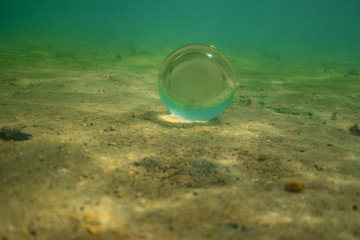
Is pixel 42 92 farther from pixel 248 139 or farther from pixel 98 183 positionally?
pixel 248 139

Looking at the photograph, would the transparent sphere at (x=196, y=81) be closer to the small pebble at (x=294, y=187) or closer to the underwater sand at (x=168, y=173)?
the underwater sand at (x=168, y=173)

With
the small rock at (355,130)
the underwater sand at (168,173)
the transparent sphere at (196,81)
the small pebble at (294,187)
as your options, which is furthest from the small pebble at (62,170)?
the small rock at (355,130)

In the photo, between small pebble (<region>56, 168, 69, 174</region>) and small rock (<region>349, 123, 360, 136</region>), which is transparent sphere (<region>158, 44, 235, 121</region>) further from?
small rock (<region>349, 123, 360, 136</region>)

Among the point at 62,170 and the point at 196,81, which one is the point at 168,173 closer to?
the point at 62,170

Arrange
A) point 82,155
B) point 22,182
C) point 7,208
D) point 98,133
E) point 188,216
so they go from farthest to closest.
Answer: point 98,133 < point 82,155 < point 22,182 < point 188,216 < point 7,208

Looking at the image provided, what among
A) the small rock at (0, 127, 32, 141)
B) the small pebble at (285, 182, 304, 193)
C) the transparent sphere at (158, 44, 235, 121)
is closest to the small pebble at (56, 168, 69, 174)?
the small rock at (0, 127, 32, 141)

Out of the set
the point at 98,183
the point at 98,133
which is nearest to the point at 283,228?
the point at 98,183
